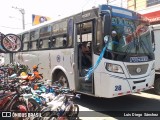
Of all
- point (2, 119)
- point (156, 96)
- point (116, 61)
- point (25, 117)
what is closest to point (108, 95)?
point (116, 61)

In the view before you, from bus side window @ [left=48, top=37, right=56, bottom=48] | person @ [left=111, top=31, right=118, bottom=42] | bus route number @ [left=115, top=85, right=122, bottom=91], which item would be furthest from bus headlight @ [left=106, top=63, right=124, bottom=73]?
bus side window @ [left=48, top=37, right=56, bottom=48]

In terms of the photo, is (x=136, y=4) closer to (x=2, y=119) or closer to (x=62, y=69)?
(x=62, y=69)

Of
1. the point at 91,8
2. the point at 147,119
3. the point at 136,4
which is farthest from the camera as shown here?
the point at 136,4

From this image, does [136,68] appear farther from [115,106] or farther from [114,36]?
[115,106]

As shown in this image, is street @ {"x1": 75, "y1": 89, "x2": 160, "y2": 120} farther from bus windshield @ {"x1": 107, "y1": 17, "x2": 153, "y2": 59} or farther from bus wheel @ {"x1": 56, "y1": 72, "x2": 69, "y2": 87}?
bus windshield @ {"x1": 107, "y1": 17, "x2": 153, "y2": 59}

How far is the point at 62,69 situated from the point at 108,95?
2.51 m

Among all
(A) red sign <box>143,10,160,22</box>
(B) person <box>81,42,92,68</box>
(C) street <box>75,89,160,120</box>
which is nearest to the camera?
(C) street <box>75,89,160,120</box>

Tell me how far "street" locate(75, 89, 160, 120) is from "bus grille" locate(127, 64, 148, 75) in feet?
3.56

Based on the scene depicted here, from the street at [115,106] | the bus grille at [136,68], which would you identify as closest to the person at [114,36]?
the bus grille at [136,68]

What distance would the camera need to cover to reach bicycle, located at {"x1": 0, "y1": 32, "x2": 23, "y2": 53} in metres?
7.01

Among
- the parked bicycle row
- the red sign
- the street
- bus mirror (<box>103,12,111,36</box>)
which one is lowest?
the street

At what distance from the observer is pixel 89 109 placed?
730cm

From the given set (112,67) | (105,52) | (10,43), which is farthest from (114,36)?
(10,43)

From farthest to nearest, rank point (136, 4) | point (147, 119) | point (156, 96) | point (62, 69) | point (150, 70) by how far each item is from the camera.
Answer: point (136, 4) → point (156, 96) → point (62, 69) → point (150, 70) → point (147, 119)
